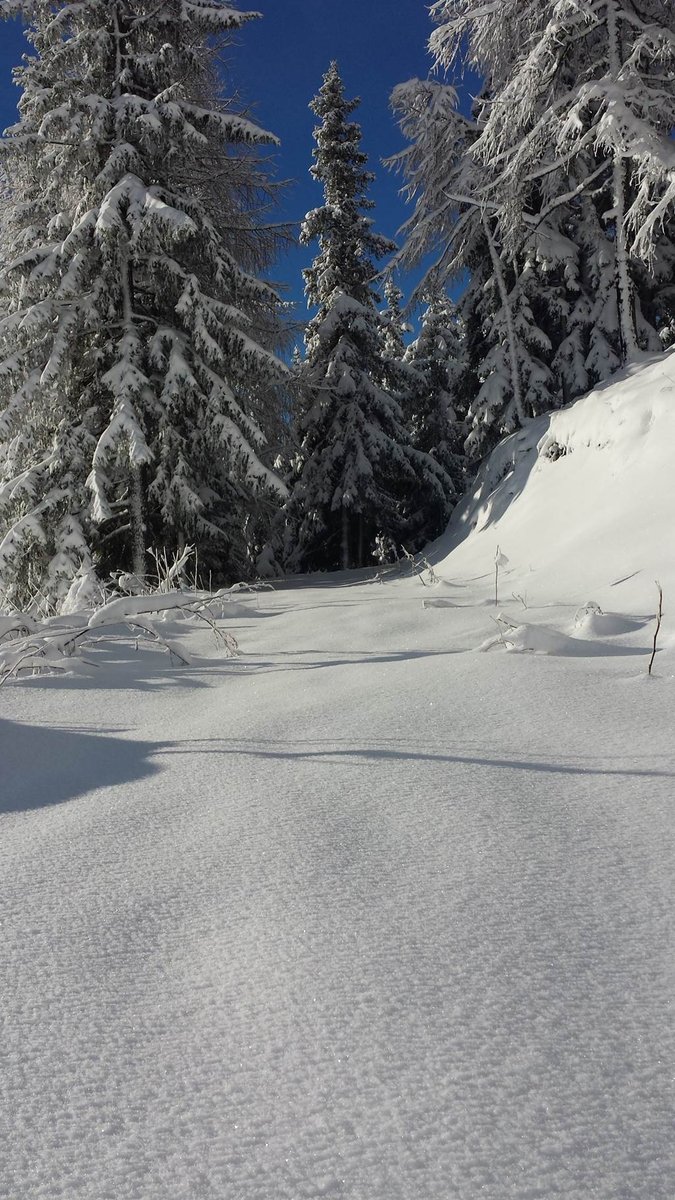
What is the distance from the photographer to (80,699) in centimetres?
269

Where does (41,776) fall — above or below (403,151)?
below

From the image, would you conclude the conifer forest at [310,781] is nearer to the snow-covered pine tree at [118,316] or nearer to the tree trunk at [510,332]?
the snow-covered pine tree at [118,316]

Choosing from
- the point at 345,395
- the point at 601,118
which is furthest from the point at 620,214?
the point at 345,395

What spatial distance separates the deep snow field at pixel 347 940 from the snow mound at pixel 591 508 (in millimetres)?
1457

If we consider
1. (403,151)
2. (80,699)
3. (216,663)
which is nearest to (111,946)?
(80,699)

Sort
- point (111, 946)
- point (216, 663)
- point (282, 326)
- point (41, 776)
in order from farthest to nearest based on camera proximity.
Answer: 1. point (282, 326)
2. point (216, 663)
3. point (41, 776)
4. point (111, 946)

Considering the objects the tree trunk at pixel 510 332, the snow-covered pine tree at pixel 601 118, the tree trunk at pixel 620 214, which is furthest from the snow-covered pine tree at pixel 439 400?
the tree trunk at pixel 620 214

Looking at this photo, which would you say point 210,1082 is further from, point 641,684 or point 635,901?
point 641,684

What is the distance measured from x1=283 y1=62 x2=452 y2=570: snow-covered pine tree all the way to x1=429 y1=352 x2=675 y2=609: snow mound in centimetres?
635

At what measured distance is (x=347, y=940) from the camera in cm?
105

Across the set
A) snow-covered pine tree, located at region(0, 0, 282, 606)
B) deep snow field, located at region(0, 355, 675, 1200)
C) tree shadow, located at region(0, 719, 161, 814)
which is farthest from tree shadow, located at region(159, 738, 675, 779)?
snow-covered pine tree, located at region(0, 0, 282, 606)

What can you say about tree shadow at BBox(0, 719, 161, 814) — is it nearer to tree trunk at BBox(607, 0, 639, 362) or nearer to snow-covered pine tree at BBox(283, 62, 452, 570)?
tree trunk at BBox(607, 0, 639, 362)

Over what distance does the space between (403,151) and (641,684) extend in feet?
41.6

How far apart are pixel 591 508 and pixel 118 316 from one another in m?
6.96
